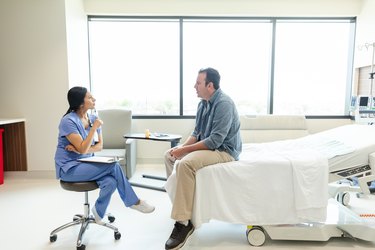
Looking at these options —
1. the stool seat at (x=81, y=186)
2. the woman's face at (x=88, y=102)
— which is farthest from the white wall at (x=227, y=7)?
the stool seat at (x=81, y=186)

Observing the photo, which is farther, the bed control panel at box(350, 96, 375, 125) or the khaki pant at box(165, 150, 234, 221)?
the bed control panel at box(350, 96, 375, 125)

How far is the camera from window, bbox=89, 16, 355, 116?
169 inches

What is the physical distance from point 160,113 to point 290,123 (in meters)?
2.08

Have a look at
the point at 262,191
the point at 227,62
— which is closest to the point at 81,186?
the point at 262,191

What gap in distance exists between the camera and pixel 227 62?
14.4ft

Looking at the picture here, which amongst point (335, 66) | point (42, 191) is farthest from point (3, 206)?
point (335, 66)

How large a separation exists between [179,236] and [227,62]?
315cm

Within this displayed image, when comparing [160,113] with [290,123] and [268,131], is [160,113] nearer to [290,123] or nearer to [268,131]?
[268,131]

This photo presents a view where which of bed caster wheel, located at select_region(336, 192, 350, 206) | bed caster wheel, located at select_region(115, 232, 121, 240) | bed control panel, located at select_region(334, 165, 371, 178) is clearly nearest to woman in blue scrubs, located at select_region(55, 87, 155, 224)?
bed caster wheel, located at select_region(115, 232, 121, 240)

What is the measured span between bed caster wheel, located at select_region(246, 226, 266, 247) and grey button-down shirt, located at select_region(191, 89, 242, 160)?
1.86 ft

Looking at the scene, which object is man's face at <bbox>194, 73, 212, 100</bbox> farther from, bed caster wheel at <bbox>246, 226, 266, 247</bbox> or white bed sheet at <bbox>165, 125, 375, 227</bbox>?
bed caster wheel at <bbox>246, 226, 266, 247</bbox>

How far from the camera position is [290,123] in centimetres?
406

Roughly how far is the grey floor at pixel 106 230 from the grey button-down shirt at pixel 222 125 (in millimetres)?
682

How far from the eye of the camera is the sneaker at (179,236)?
75.4 inches
